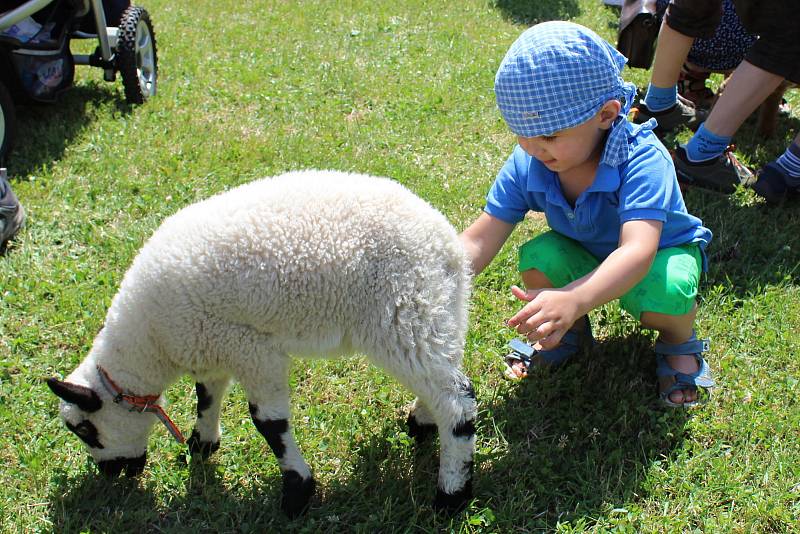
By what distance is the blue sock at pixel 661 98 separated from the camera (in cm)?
505

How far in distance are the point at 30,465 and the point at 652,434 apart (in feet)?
8.57

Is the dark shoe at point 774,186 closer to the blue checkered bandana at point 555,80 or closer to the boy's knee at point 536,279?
the boy's knee at point 536,279

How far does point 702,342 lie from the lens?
3.22 meters

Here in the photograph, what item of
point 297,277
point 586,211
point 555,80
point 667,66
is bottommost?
point 667,66

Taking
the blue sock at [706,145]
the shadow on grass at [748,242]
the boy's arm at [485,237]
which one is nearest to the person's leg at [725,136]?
the blue sock at [706,145]

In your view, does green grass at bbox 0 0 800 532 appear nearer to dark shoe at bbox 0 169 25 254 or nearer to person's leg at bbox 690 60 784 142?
dark shoe at bbox 0 169 25 254

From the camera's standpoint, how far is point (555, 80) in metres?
2.49

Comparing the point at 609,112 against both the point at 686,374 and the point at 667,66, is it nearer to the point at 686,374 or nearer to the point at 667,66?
the point at 686,374

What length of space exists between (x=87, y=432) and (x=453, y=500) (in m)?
1.45

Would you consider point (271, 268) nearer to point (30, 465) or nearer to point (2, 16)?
point (30, 465)

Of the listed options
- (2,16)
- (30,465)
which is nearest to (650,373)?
(30,465)

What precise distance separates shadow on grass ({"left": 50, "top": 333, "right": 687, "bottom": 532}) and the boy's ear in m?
1.21

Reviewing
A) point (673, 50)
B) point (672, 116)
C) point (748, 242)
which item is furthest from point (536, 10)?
point (748, 242)

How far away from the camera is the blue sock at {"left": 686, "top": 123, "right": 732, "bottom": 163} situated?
4.49 m
